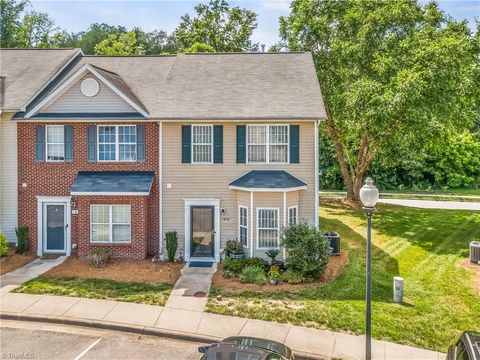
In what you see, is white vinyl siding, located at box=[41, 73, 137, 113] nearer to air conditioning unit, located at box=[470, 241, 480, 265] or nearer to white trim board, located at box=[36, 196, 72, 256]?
white trim board, located at box=[36, 196, 72, 256]

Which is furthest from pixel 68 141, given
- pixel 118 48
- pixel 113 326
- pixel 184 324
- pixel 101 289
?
pixel 118 48

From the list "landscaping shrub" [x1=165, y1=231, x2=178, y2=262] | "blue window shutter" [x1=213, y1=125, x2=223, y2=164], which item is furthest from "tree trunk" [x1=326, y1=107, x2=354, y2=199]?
"landscaping shrub" [x1=165, y1=231, x2=178, y2=262]

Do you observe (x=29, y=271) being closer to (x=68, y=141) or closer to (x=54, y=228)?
(x=54, y=228)

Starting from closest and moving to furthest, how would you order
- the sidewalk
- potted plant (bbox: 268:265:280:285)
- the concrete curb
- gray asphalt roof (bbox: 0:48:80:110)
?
the sidewalk, the concrete curb, potted plant (bbox: 268:265:280:285), gray asphalt roof (bbox: 0:48:80:110)

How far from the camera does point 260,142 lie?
1552 cm

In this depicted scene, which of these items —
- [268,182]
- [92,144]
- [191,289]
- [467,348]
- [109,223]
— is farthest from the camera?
[92,144]

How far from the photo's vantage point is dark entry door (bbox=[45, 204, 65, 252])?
16.1m

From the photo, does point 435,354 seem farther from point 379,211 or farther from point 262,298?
point 379,211

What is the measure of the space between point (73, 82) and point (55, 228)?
6001mm

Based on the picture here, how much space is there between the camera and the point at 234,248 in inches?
586

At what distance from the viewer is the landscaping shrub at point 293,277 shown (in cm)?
1293

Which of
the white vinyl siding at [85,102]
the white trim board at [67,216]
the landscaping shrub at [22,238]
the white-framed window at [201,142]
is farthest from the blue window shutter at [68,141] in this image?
the white-framed window at [201,142]

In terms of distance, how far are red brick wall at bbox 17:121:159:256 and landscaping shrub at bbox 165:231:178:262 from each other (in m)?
0.86

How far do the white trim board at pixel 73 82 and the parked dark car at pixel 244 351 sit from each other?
10.5 meters
